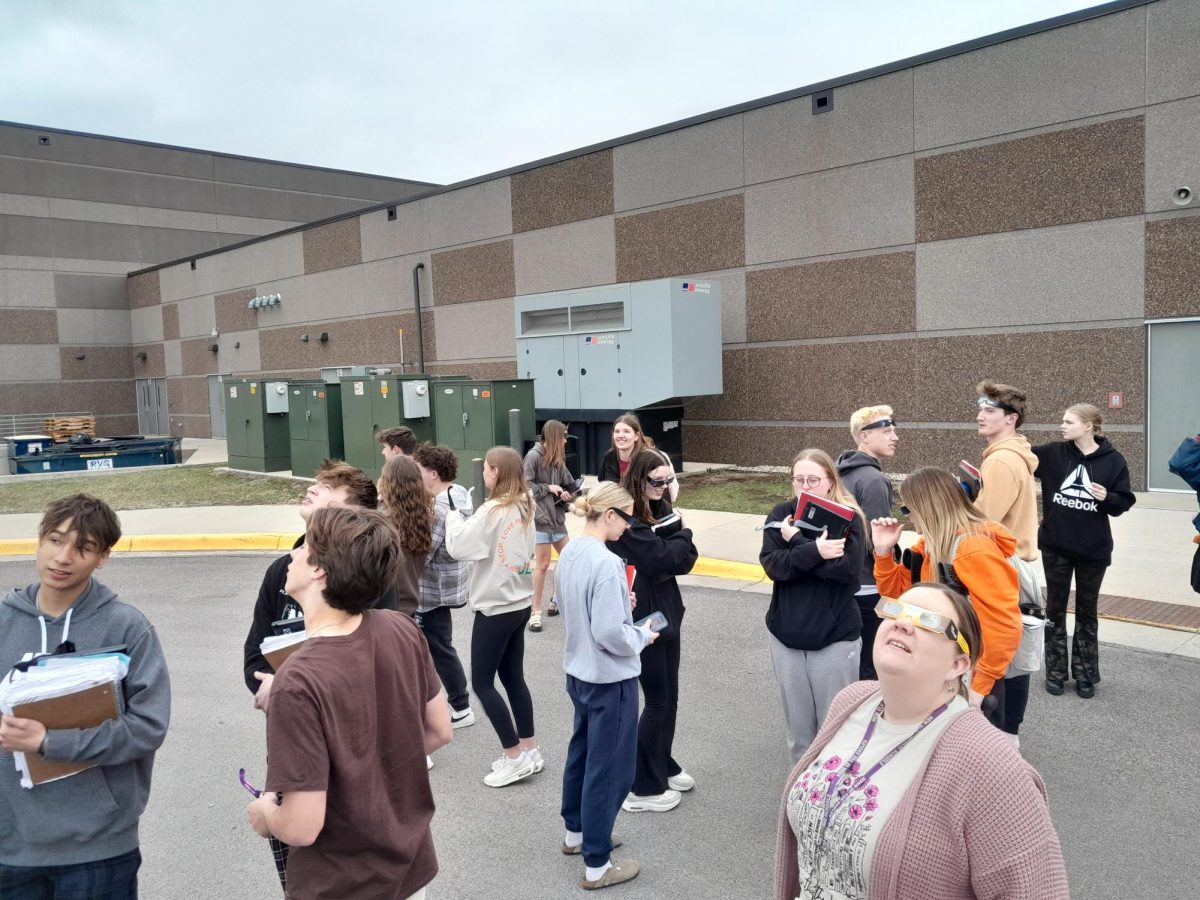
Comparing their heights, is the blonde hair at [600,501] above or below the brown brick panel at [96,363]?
below

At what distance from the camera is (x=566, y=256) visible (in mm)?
19234

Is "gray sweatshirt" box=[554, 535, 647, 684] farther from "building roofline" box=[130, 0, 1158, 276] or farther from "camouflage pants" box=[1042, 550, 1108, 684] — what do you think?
"building roofline" box=[130, 0, 1158, 276]

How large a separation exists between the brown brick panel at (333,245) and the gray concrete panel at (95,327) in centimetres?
1214

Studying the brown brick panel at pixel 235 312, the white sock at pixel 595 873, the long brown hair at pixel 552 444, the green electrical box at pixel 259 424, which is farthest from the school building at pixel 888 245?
the white sock at pixel 595 873

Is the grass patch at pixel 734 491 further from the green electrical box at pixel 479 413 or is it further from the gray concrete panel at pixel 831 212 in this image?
the gray concrete panel at pixel 831 212

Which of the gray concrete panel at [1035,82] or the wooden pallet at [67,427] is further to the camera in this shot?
the wooden pallet at [67,427]

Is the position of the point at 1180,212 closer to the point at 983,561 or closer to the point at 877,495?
the point at 877,495

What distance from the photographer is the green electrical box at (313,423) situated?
1823 cm

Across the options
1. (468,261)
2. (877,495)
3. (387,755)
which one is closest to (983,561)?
(877,495)

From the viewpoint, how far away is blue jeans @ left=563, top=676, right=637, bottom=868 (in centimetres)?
396

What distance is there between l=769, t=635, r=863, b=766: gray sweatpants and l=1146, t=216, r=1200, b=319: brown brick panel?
1019 centimetres

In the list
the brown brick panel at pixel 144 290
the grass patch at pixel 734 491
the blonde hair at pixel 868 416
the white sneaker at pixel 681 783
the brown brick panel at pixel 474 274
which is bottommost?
the white sneaker at pixel 681 783

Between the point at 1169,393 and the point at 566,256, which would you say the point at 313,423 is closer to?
the point at 566,256

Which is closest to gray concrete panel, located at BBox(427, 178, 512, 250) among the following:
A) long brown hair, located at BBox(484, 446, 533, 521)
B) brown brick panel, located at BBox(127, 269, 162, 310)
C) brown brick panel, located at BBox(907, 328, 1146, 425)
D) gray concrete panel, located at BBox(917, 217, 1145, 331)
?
gray concrete panel, located at BBox(917, 217, 1145, 331)
